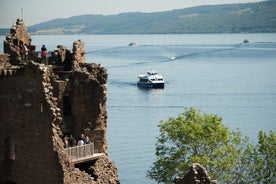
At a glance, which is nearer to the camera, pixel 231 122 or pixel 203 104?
pixel 231 122

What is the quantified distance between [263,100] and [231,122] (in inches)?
1315

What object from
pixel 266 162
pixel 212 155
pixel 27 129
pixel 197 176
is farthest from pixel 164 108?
pixel 197 176

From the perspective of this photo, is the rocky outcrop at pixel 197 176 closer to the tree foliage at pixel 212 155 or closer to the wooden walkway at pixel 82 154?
the wooden walkway at pixel 82 154

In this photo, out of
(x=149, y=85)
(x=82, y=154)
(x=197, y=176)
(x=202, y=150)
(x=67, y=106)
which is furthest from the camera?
(x=149, y=85)

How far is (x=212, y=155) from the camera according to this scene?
46.4 metres

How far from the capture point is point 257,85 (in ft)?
600

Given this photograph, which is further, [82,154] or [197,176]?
[82,154]

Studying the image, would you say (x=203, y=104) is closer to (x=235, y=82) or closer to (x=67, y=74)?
(x=235, y=82)

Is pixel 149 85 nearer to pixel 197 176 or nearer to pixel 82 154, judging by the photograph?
pixel 82 154

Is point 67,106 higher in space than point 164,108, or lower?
higher

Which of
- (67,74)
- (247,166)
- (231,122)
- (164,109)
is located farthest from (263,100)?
(67,74)

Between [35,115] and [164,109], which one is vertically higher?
[35,115]

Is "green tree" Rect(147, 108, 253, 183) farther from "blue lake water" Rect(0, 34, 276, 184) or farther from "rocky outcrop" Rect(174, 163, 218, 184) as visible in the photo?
"blue lake water" Rect(0, 34, 276, 184)

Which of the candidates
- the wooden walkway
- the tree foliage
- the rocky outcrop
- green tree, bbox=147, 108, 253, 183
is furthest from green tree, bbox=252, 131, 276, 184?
the rocky outcrop
